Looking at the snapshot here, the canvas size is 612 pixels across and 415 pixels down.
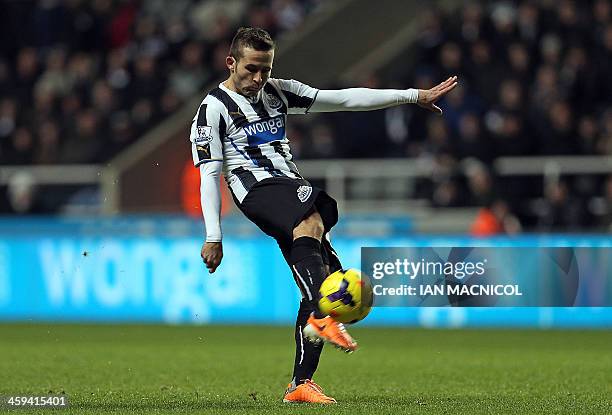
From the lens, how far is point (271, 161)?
25.5 feet

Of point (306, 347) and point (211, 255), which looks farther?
point (306, 347)

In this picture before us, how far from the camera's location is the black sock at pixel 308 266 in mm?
7348

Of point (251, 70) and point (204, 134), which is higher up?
point (251, 70)

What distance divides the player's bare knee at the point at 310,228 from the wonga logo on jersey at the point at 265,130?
21.6 inches

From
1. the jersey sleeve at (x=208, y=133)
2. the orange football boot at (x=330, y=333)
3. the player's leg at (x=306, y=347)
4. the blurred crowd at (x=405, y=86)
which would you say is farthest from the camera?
the blurred crowd at (x=405, y=86)

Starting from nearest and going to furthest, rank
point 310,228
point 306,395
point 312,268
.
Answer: point 312,268 < point 310,228 < point 306,395

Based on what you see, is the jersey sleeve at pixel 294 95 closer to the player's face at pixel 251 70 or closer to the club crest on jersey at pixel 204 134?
the player's face at pixel 251 70

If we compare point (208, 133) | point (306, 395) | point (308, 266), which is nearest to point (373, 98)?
point (208, 133)

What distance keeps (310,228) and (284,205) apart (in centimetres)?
19

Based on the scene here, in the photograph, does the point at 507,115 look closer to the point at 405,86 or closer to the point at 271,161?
the point at 405,86

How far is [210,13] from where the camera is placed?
21.9 metres

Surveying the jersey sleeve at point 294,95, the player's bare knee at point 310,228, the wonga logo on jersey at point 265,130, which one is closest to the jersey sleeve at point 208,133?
the wonga logo on jersey at point 265,130

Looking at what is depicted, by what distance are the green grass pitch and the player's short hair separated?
75.9 inches

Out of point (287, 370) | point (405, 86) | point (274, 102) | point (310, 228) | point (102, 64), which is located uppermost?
point (102, 64)
